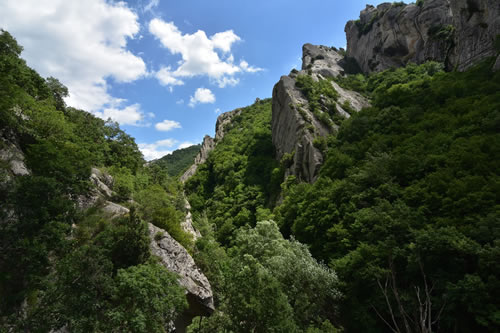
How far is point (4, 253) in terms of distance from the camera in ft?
34.5

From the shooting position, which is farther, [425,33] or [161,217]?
[425,33]

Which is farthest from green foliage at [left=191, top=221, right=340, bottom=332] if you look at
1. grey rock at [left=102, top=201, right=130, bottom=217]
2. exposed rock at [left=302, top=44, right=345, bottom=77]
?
exposed rock at [left=302, top=44, right=345, bottom=77]

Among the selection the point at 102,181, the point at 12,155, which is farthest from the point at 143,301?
the point at 102,181

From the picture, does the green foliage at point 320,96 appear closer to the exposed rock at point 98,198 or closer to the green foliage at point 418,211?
the green foliage at point 418,211

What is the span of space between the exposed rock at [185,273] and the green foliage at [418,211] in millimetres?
11377

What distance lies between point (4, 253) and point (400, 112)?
43554 millimetres

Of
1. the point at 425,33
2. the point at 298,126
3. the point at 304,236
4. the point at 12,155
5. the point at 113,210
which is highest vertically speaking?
the point at 425,33

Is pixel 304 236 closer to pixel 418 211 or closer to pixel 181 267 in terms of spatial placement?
pixel 418 211

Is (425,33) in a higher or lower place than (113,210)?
higher

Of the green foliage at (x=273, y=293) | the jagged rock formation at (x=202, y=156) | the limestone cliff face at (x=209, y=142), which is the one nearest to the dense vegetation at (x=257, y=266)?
the green foliage at (x=273, y=293)

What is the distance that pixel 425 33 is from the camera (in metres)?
62.5

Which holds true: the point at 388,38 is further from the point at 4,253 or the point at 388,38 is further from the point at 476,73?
the point at 4,253

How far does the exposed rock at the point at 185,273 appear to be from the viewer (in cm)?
1669

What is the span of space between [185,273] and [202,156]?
7120 cm
